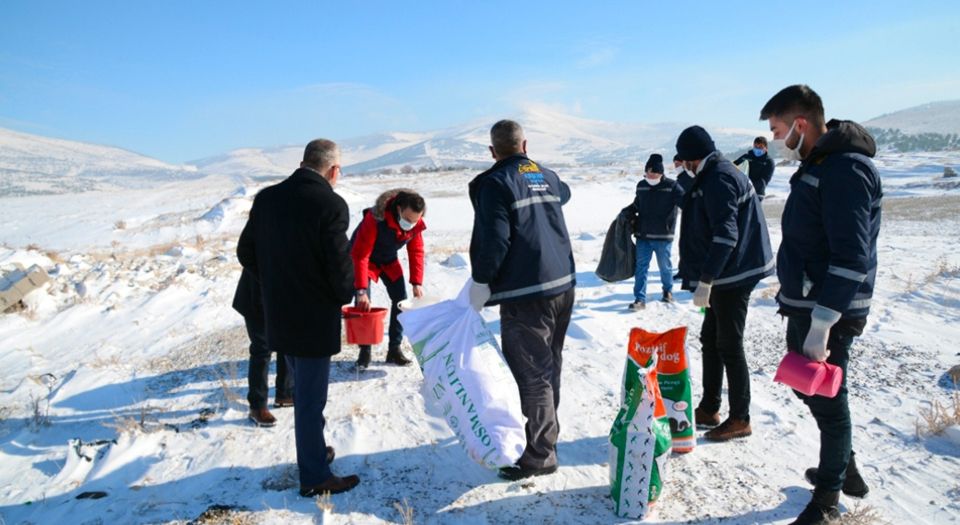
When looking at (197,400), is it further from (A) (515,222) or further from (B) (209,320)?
(A) (515,222)

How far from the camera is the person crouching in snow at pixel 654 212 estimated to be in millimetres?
6176

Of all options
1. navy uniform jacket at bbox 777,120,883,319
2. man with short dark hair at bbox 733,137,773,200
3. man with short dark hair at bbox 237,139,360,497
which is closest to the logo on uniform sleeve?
man with short dark hair at bbox 237,139,360,497

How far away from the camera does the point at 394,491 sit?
311 centimetres

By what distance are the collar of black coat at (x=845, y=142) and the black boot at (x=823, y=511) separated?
1.60 m

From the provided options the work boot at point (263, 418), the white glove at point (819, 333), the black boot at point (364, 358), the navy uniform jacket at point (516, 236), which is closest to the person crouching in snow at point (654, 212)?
the black boot at point (364, 358)

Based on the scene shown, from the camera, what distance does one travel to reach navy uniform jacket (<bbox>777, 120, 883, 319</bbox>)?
2352 mm

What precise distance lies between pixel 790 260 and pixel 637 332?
2.85 ft

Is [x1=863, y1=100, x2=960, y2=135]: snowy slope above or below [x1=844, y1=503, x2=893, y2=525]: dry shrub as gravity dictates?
above

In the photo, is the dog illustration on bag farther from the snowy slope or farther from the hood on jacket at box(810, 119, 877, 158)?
the snowy slope

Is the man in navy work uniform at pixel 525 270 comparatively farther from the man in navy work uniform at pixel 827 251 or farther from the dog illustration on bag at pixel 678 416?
the man in navy work uniform at pixel 827 251

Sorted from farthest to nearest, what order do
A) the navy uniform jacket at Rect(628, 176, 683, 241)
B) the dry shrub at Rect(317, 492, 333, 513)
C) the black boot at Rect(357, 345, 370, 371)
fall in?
1. the navy uniform jacket at Rect(628, 176, 683, 241)
2. the black boot at Rect(357, 345, 370, 371)
3. the dry shrub at Rect(317, 492, 333, 513)

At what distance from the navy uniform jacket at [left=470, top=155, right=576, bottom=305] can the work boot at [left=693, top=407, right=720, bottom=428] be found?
1.45m

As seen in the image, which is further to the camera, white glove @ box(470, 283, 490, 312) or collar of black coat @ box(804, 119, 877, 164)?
white glove @ box(470, 283, 490, 312)

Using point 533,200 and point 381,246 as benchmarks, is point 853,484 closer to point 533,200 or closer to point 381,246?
point 533,200
